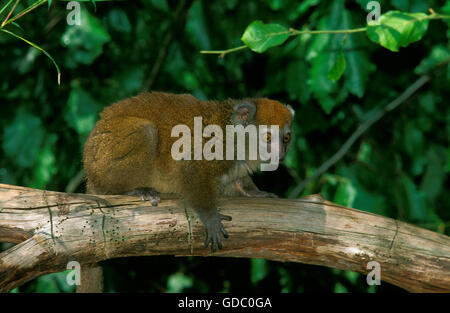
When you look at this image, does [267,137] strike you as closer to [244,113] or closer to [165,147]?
[244,113]

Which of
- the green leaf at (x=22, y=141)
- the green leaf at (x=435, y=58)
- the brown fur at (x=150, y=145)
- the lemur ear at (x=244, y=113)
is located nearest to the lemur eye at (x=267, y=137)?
the brown fur at (x=150, y=145)

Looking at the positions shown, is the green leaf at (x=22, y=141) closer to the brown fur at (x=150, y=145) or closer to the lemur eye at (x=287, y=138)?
the brown fur at (x=150, y=145)

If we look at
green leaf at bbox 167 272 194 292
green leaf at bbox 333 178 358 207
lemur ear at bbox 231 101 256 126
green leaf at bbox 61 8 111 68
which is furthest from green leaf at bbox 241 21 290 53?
green leaf at bbox 167 272 194 292

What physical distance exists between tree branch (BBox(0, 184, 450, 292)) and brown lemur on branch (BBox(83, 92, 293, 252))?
16.2 inches

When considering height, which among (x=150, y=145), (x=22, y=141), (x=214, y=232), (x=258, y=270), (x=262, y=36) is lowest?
(x=214, y=232)

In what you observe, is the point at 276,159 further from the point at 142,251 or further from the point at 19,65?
the point at 19,65

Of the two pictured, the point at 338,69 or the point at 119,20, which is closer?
the point at 338,69

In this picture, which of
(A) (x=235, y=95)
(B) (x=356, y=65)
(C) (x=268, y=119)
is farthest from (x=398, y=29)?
(A) (x=235, y=95)

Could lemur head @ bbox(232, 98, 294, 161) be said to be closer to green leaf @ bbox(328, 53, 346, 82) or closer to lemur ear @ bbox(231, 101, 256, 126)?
lemur ear @ bbox(231, 101, 256, 126)

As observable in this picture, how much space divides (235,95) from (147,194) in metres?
3.81

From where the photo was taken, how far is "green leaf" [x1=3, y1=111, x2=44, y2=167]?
689 centimetres

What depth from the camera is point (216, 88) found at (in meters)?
8.14

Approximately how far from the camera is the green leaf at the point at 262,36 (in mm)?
4430

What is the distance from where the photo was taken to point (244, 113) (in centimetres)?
581
